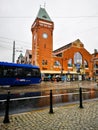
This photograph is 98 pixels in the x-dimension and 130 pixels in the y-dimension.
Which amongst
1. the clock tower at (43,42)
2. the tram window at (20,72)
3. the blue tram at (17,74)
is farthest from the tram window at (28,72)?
the clock tower at (43,42)

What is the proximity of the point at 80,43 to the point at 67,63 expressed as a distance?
11562 millimetres

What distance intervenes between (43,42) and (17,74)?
3079cm

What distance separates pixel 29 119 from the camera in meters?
5.64

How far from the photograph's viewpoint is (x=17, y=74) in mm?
22766

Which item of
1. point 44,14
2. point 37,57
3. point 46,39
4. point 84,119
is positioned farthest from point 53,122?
point 44,14

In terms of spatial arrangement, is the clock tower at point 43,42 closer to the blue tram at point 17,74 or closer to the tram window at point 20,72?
the blue tram at point 17,74

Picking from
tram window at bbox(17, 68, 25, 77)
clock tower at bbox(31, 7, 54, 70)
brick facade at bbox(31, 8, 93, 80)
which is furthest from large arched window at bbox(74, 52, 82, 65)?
tram window at bbox(17, 68, 25, 77)

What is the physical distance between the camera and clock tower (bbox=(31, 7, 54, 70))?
1992 inches

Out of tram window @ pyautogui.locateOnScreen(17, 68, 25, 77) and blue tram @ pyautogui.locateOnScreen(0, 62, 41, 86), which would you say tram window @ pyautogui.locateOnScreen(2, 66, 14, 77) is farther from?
tram window @ pyautogui.locateOnScreen(17, 68, 25, 77)

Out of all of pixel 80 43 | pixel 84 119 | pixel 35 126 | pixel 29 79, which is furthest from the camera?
pixel 80 43

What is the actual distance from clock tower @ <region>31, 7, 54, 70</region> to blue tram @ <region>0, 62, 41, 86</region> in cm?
2489

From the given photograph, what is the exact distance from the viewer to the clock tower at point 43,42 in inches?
1992

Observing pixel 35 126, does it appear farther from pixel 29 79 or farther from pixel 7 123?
pixel 29 79

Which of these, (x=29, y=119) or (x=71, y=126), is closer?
(x=71, y=126)
